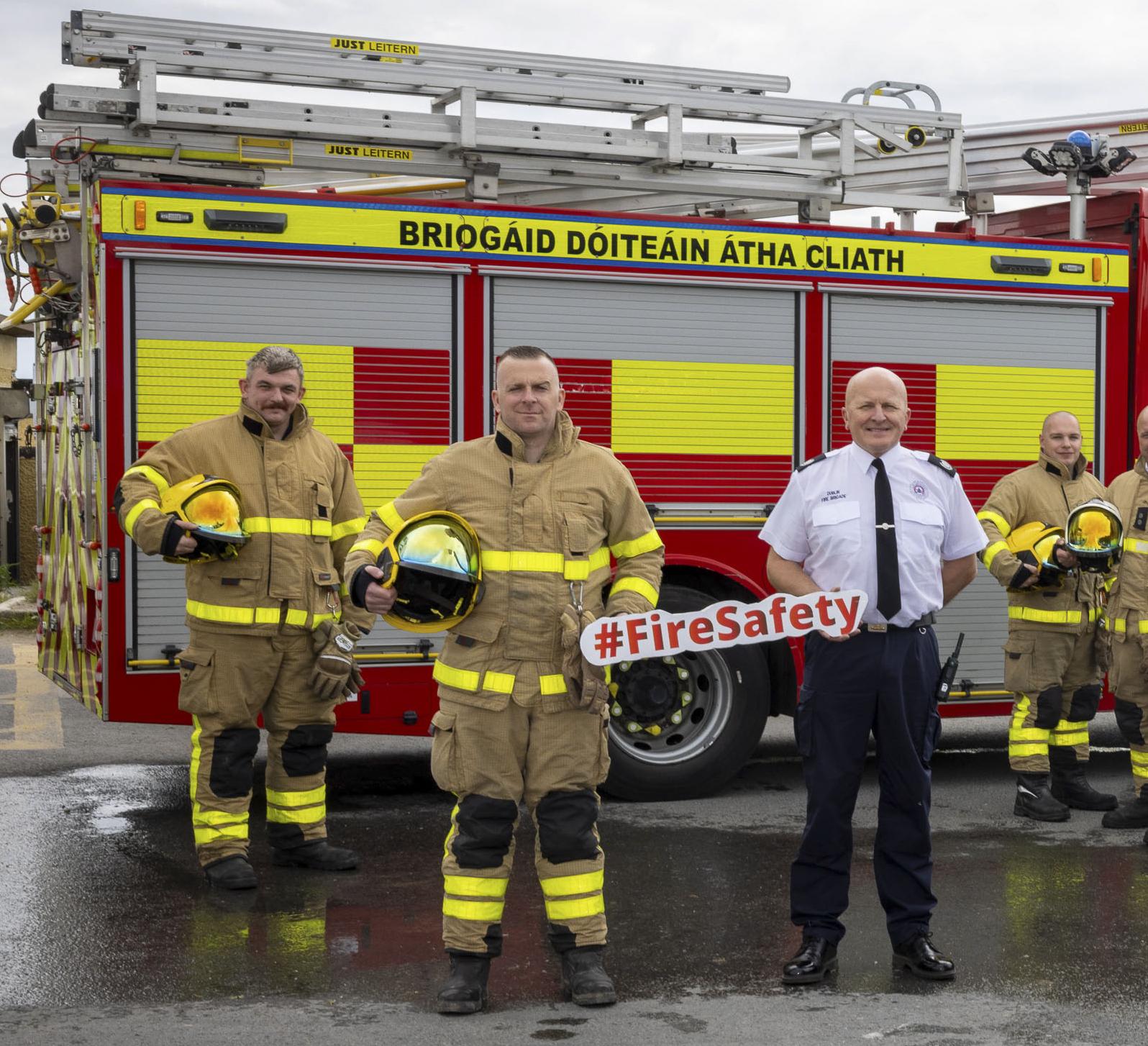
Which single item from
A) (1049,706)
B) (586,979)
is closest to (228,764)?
(586,979)

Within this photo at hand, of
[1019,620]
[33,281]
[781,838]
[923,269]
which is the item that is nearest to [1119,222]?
[923,269]

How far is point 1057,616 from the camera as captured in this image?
21.9ft

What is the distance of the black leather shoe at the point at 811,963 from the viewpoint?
4.41 m

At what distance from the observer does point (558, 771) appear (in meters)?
4.29

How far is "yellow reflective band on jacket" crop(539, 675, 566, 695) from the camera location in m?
4.27

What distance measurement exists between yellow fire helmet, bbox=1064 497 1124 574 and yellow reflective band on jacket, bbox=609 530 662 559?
2523 millimetres

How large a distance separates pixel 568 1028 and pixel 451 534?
1315 mm

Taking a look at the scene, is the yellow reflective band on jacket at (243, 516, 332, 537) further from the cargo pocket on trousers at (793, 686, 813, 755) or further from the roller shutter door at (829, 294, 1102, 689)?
the roller shutter door at (829, 294, 1102, 689)

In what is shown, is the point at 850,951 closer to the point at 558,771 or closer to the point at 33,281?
the point at 558,771

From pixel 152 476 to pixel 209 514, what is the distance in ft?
1.03

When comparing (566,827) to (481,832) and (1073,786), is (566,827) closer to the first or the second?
(481,832)

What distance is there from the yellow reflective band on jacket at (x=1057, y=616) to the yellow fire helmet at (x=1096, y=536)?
36cm

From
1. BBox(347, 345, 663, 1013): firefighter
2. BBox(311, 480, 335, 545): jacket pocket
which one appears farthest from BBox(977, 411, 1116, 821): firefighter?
BBox(347, 345, 663, 1013): firefighter

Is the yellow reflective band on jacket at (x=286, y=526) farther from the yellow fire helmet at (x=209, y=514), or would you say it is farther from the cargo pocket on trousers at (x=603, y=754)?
the cargo pocket on trousers at (x=603, y=754)
